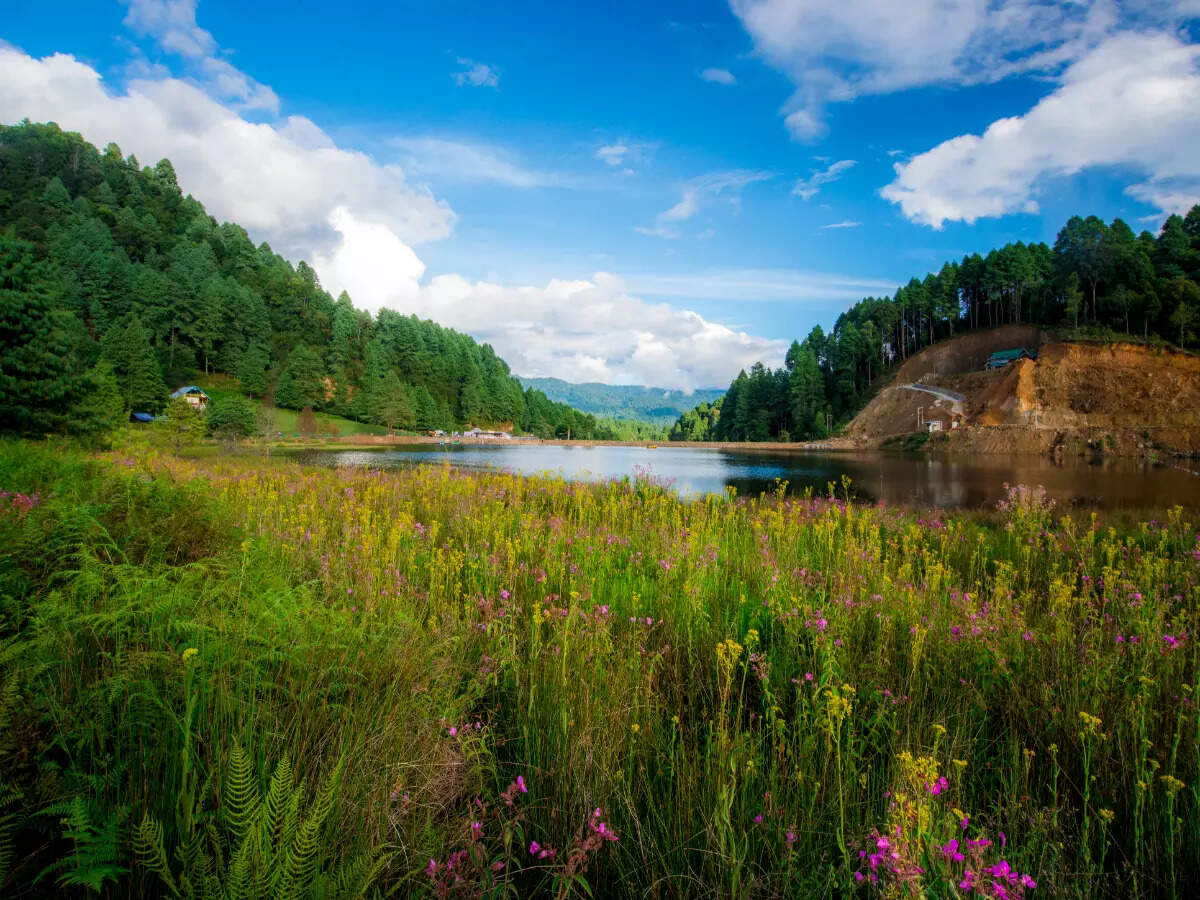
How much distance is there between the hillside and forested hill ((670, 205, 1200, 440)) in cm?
673

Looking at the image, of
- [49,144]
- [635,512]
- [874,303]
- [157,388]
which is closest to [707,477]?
[635,512]

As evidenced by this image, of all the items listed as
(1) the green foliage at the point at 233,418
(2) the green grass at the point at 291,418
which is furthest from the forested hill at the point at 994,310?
(1) the green foliage at the point at 233,418

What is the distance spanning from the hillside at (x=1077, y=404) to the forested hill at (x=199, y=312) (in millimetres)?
82424

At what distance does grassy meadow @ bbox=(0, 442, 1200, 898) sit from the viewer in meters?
1.63

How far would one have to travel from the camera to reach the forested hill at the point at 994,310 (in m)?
64.1

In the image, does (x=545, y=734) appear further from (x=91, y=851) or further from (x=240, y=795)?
(x=91, y=851)

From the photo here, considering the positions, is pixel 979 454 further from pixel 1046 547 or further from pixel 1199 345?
pixel 1046 547

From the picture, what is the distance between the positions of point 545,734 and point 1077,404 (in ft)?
247

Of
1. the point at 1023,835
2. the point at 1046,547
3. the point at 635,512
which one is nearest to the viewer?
the point at 1023,835

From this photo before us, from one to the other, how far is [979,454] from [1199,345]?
107ft

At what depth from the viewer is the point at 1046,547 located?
24.9 ft

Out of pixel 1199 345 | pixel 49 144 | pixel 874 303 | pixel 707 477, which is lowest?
pixel 707 477

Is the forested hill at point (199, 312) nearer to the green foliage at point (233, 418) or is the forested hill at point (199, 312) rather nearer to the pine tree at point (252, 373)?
the pine tree at point (252, 373)

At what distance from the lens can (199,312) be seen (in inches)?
3332
